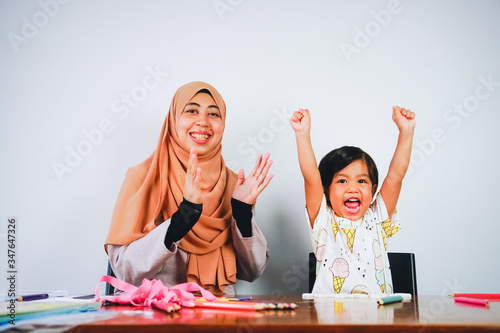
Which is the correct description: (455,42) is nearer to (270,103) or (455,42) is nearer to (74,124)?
(270,103)

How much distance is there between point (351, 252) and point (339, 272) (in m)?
0.09

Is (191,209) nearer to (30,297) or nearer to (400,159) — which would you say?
(30,297)

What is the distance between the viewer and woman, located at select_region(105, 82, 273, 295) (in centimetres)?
141

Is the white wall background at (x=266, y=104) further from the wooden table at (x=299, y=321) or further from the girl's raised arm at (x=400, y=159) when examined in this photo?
the wooden table at (x=299, y=321)

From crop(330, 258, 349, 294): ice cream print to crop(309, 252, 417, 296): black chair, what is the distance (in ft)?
0.61

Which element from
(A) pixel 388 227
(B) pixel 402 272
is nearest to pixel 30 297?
(A) pixel 388 227

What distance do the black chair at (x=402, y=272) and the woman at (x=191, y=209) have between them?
0.71 ft

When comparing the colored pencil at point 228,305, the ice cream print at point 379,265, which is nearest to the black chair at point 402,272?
the ice cream print at point 379,265

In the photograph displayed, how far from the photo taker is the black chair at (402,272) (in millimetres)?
1717

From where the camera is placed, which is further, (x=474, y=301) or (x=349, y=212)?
(x=349, y=212)

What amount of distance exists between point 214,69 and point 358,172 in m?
0.96

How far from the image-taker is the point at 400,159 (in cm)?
161

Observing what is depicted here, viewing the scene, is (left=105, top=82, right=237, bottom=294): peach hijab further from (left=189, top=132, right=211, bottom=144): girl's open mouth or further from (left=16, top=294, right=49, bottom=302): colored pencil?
(left=16, top=294, right=49, bottom=302): colored pencil

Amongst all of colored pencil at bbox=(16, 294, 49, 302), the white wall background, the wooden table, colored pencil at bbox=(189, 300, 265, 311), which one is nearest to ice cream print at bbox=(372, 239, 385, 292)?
the white wall background
